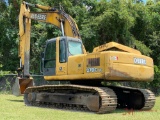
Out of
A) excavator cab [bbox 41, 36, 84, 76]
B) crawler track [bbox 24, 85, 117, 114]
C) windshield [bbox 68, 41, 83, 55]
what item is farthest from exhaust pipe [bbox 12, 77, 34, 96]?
windshield [bbox 68, 41, 83, 55]

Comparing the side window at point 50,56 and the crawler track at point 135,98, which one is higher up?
the side window at point 50,56

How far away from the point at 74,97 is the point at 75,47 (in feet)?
6.49

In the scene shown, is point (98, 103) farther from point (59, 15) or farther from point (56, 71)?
point (59, 15)

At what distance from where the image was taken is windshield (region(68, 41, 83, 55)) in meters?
11.6

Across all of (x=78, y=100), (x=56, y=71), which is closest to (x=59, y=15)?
(x=56, y=71)

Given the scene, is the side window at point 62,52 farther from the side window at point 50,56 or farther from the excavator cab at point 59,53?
the side window at point 50,56

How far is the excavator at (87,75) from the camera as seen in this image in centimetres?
1000

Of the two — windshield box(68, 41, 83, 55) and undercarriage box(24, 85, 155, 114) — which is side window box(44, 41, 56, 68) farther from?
undercarriage box(24, 85, 155, 114)

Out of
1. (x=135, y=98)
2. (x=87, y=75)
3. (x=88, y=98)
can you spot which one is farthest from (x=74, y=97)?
(x=135, y=98)

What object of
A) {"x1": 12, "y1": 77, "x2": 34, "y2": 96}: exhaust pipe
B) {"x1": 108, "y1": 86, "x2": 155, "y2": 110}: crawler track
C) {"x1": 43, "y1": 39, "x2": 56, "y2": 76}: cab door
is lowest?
{"x1": 108, "y1": 86, "x2": 155, "y2": 110}: crawler track

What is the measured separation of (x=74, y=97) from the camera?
424 inches

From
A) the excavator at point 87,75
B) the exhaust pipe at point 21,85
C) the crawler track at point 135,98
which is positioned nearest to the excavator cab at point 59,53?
the excavator at point 87,75

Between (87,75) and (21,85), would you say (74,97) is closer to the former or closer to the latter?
(87,75)

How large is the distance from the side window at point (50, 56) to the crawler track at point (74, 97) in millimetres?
867
